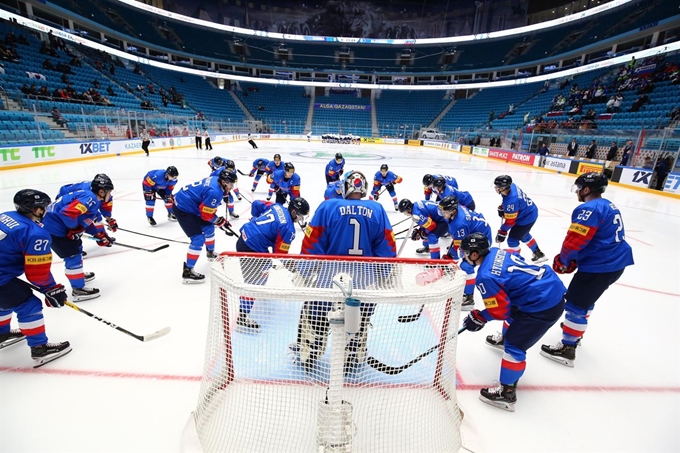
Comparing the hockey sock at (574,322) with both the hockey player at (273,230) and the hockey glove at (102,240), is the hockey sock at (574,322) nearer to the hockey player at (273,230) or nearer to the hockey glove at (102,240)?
the hockey player at (273,230)

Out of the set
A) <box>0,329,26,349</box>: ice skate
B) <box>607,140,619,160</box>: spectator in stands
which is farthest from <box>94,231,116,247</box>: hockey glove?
<box>607,140,619,160</box>: spectator in stands

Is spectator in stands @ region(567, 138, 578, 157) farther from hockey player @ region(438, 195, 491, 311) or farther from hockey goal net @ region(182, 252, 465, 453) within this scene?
hockey goal net @ region(182, 252, 465, 453)

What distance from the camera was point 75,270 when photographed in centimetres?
343

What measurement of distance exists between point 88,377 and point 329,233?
7.05 feet

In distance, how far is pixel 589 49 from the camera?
2527 centimetres

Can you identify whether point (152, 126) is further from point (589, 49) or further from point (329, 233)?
point (589, 49)

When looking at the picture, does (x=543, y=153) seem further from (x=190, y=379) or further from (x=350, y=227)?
(x=190, y=379)

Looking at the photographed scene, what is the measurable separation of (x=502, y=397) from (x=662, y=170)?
1256 centimetres

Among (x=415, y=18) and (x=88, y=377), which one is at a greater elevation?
(x=415, y=18)

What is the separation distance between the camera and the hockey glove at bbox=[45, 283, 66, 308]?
7.95ft

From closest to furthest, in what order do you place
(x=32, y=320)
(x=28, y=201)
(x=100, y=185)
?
(x=28, y=201) < (x=32, y=320) < (x=100, y=185)

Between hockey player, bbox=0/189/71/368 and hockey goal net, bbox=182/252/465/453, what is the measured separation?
154cm

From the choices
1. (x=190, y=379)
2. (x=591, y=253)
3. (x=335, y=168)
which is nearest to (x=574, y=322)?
(x=591, y=253)

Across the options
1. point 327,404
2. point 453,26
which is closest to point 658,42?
point 453,26
